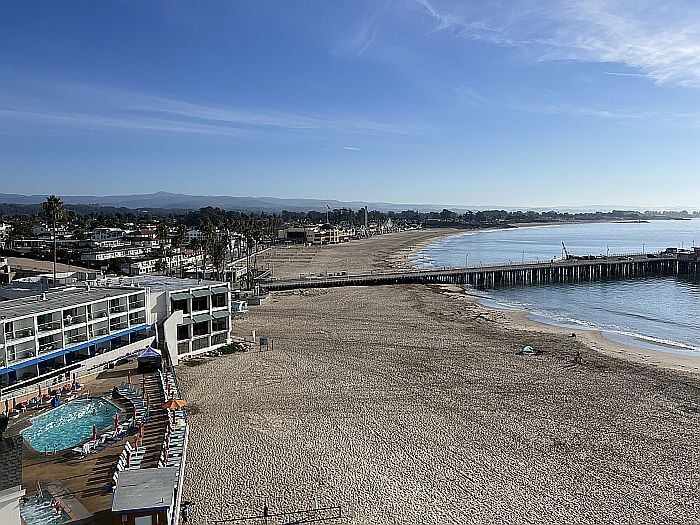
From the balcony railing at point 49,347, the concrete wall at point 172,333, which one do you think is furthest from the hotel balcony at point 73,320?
the concrete wall at point 172,333

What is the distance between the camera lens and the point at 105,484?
46.4 feet

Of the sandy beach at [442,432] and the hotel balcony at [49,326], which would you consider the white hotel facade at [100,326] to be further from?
the sandy beach at [442,432]

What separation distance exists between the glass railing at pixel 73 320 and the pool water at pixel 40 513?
12.1 metres

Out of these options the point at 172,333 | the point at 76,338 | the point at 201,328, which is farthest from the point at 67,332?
the point at 201,328

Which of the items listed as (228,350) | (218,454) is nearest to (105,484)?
(218,454)

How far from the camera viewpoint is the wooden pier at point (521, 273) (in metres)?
59.2

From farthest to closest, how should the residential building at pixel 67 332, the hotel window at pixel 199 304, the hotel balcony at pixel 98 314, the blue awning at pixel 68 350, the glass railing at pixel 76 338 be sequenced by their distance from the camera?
the hotel window at pixel 199 304
the hotel balcony at pixel 98 314
the glass railing at pixel 76 338
the residential building at pixel 67 332
the blue awning at pixel 68 350

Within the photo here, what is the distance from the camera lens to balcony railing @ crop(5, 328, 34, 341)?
21750 mm

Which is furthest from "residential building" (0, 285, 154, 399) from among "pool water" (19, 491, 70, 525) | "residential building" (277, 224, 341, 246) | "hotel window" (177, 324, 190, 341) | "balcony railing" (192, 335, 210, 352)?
"residential building" (277, 224, 341, 246)

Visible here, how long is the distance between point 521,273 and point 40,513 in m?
66.3

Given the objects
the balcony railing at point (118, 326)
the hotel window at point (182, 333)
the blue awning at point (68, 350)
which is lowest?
the hotel window at point (182, 333)

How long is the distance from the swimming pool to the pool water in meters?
3.35

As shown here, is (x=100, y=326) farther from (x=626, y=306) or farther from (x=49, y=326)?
(x=626, y=306)

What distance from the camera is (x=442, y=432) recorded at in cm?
2016
